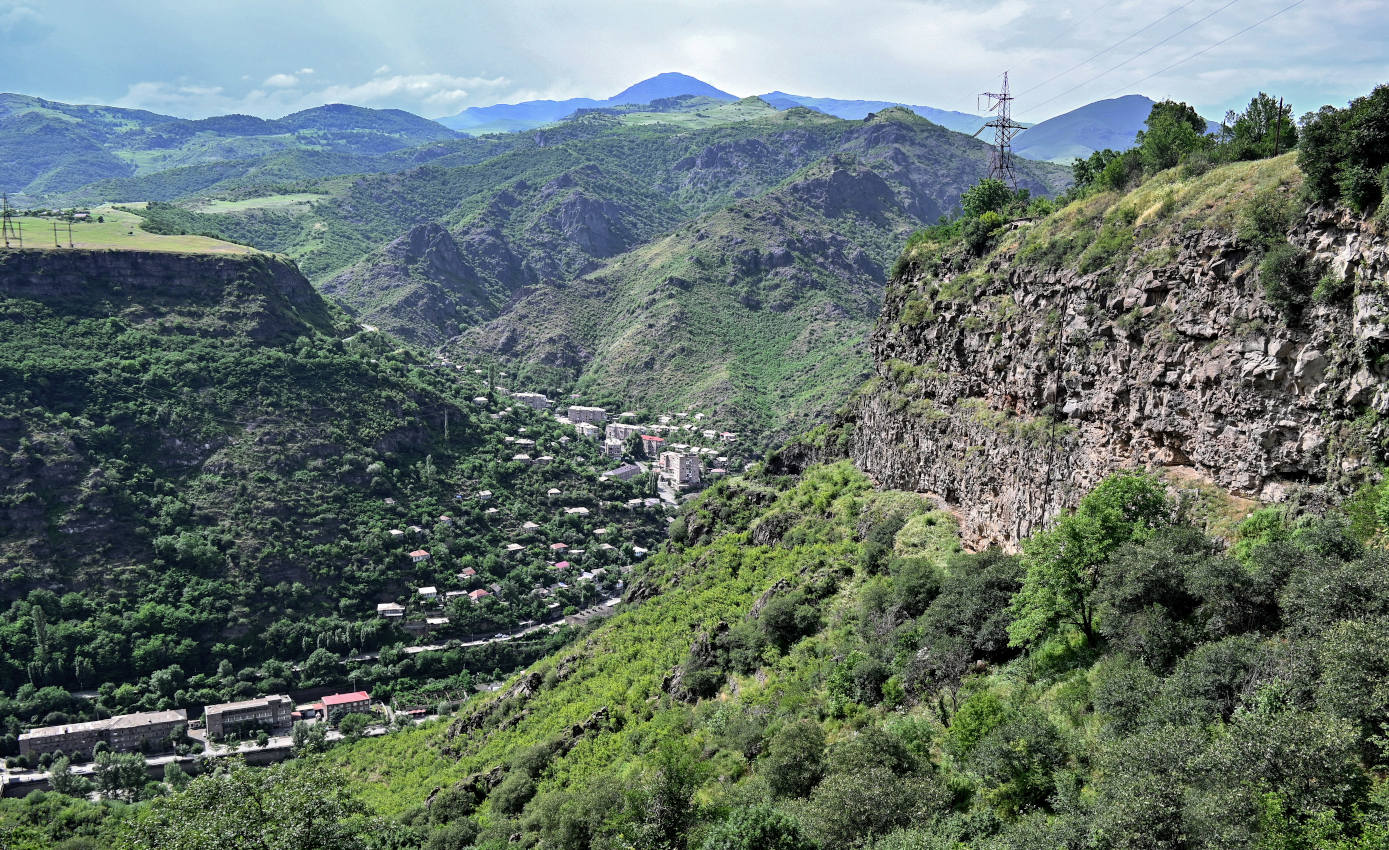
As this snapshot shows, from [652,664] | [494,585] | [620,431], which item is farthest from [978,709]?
[620,431]

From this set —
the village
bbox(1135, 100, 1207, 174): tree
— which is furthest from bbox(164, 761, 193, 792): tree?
bbox(1135, 100, 1207, 174): tree

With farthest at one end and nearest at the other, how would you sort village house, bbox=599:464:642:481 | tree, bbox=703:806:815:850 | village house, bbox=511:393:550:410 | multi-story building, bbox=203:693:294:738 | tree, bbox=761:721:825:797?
village house, bbox=511:393:550:410, village house, bbox=599:464:642:481, multi-story building, bbox=203:693:294:738, tree, bbox=761:721:825:797, tree, bbox=703:806:815:850

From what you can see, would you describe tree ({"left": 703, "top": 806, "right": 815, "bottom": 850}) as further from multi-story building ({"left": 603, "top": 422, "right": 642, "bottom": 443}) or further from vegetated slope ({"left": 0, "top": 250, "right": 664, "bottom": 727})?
multi-story building ({"left": 603, "top": 422, "right": 642, "bottom": 443})

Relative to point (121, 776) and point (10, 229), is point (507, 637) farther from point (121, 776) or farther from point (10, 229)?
point (10, 229)

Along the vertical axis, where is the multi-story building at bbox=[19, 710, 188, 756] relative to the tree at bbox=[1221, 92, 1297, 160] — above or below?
below

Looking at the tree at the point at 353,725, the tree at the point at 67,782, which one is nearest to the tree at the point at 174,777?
the tree at the point at 67,782

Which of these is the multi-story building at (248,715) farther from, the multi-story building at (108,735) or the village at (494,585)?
the multi-story building at (108,735)
